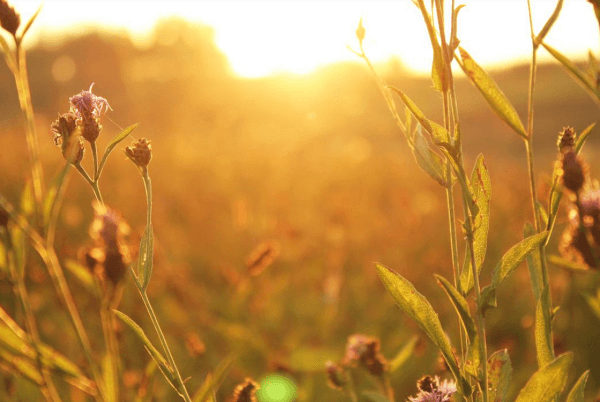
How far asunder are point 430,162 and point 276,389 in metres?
1.08

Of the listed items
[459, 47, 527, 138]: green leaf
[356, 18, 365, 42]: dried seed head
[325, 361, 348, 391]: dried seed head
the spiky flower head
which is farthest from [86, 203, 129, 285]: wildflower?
[459, 47, 527, 138]: green leaf

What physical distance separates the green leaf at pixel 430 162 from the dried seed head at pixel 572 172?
16 centimetres

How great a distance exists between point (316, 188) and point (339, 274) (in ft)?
7.01

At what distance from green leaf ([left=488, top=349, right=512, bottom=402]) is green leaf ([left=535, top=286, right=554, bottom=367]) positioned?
45mm

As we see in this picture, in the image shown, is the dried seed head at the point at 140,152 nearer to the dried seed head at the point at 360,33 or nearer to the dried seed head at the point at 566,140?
the dried seed head at the point at 360,33

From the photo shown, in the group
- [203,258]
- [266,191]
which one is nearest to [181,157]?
[266,191]

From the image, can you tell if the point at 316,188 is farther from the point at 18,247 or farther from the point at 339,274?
the point at 18,247

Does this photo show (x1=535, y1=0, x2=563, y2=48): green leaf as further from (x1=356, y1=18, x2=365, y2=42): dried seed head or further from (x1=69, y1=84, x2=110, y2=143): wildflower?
(x1=69, y1=84, x2=110, y2=143): wildflower

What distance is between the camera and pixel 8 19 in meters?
0.96

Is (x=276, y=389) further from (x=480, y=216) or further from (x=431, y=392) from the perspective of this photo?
(x=480, y=216)

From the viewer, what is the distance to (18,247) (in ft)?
4.05

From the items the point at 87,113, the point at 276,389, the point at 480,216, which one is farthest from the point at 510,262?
the point at 276,389

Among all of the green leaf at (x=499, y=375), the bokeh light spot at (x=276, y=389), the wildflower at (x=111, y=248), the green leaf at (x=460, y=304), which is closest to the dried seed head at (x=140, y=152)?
the wildflower at (x=111, y=248)

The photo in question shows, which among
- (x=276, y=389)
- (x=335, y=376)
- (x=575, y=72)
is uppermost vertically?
(x=575, y=72)
